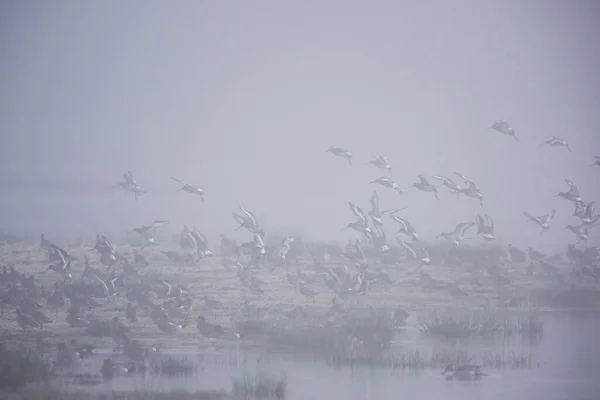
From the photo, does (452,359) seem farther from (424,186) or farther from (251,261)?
(424,186)

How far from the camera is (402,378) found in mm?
10445

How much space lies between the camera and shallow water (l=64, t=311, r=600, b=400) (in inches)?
388

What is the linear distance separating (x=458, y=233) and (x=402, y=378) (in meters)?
5.70

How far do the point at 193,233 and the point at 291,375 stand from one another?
5123 millimetres

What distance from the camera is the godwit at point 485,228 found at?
15.5m

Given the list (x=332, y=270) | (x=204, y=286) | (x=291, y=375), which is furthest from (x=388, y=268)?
(x=291, y=375)

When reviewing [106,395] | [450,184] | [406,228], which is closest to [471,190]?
[450,184]

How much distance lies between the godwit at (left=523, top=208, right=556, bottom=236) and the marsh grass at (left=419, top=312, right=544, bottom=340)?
3013mm

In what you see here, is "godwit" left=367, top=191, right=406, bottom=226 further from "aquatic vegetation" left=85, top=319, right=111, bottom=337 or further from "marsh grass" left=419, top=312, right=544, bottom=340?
"aquatic vegetation" left=85, top=319, right=111, bottom=337

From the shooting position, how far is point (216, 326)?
1179 centimetres

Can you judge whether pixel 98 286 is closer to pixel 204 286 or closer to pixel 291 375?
pixel 204 286

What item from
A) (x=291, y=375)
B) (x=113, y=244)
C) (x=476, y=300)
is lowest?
(x=291, y=375)

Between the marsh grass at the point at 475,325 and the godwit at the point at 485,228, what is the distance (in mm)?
2468

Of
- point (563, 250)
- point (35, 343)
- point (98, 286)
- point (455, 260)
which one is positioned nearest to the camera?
point (35, 343)
